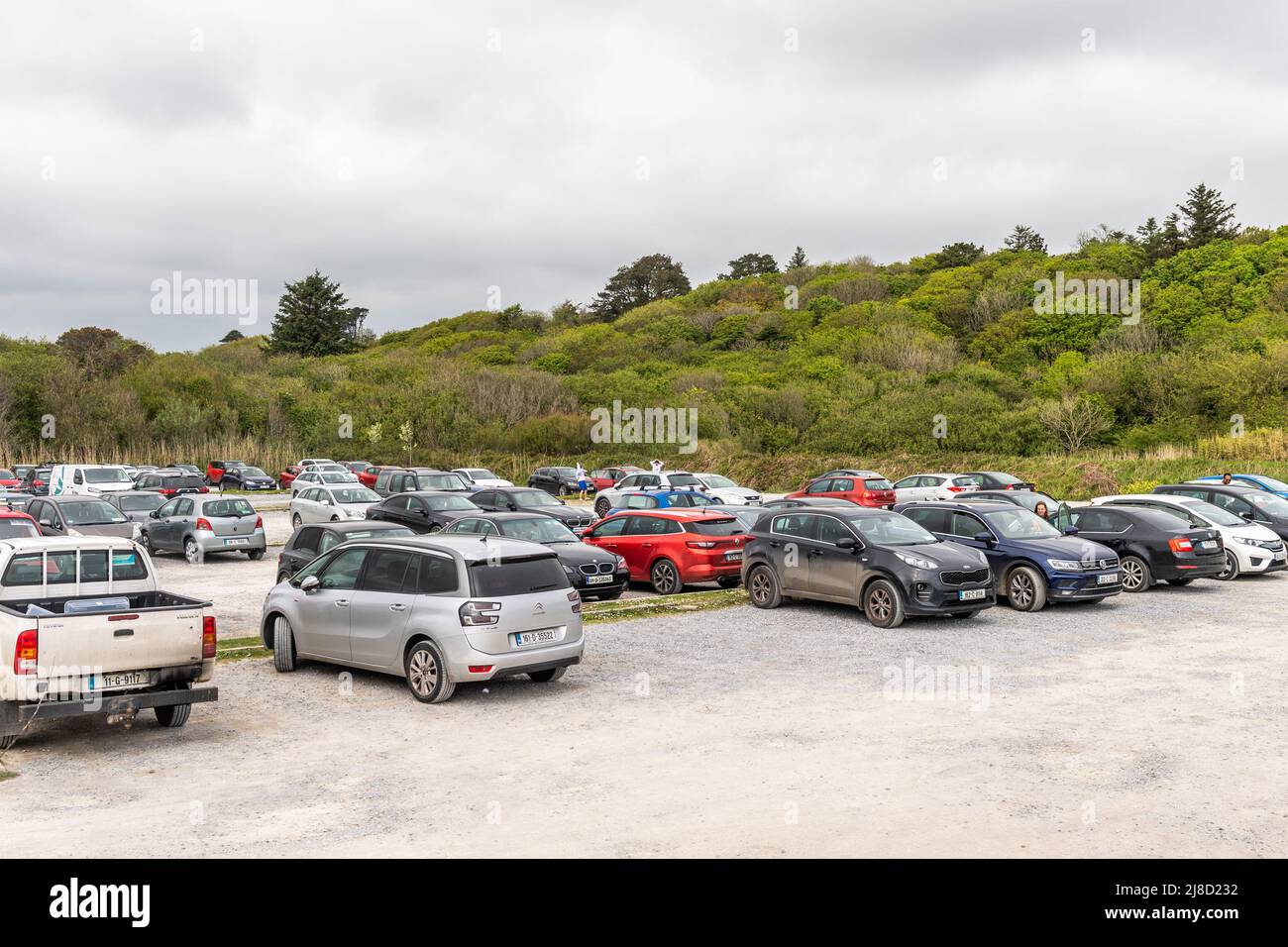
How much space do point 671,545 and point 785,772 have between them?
36.6ft

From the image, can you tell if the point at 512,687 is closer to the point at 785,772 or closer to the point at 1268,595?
the point at 785,772

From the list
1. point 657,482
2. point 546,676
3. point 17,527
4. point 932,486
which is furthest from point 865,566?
point 932,486

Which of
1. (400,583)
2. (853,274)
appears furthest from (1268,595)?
(853,274)

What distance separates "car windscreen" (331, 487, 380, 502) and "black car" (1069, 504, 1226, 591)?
18.7 metres

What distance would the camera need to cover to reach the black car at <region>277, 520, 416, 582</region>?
18047 millimetres

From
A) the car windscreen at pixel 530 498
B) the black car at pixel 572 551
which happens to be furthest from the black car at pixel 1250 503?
the car windscreen at pixel 530 498

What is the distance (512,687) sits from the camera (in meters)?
12.0

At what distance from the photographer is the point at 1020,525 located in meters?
18.1

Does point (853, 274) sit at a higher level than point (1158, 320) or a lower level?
higher

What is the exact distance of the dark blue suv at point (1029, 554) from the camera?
16922 mm

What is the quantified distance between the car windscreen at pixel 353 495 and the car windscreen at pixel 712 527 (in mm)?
13449

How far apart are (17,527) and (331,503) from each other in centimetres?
1240

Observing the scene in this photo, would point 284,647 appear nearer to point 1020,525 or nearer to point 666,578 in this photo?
point 666,578

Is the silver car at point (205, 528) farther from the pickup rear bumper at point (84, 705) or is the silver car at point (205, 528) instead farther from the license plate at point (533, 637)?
the pickup rear bumper at point (84, 705)
